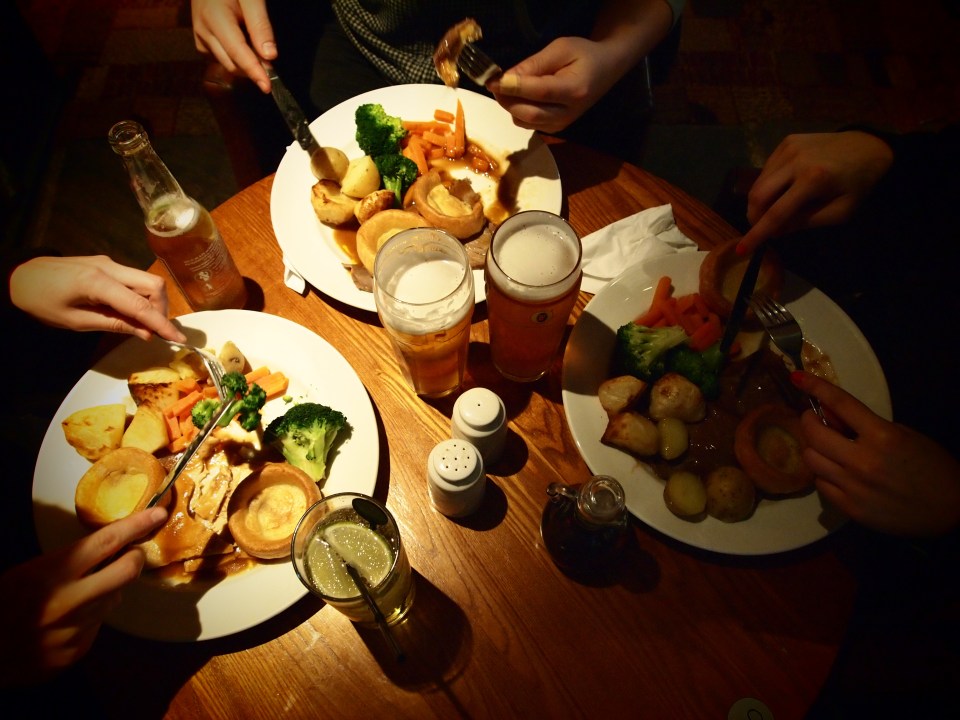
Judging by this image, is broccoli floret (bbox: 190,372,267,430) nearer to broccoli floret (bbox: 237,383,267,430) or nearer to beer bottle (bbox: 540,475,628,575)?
broccoli floret (bbox: 237,383,267,430)

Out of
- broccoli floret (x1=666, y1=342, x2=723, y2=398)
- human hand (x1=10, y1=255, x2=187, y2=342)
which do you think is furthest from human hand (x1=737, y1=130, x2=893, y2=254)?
human hand (x1=10, y1=255, x2=187, y2=342)

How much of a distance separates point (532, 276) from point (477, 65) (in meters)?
0.71

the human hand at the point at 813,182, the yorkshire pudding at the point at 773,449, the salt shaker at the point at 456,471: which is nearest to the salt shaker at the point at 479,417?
the salt shaker at the point at 456,471

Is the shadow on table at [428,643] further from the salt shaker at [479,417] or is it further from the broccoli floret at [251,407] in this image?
the broccoli floret at [251,407]

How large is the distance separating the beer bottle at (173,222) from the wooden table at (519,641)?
64 cm

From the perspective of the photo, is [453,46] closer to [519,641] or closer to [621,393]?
[621,393]

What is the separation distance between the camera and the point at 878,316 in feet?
6.14

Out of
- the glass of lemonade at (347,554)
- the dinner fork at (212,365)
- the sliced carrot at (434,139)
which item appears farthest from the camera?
the sliced carrot at (434,139)

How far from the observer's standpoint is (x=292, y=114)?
1.70 m

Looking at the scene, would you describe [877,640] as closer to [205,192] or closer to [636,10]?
[636,10]

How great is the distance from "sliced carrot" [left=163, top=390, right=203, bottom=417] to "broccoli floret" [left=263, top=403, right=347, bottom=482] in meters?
0.22

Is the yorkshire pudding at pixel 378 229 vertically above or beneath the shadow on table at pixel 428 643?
above

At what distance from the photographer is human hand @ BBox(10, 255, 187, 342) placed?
139cm

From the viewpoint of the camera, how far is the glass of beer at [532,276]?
1.22 meters
